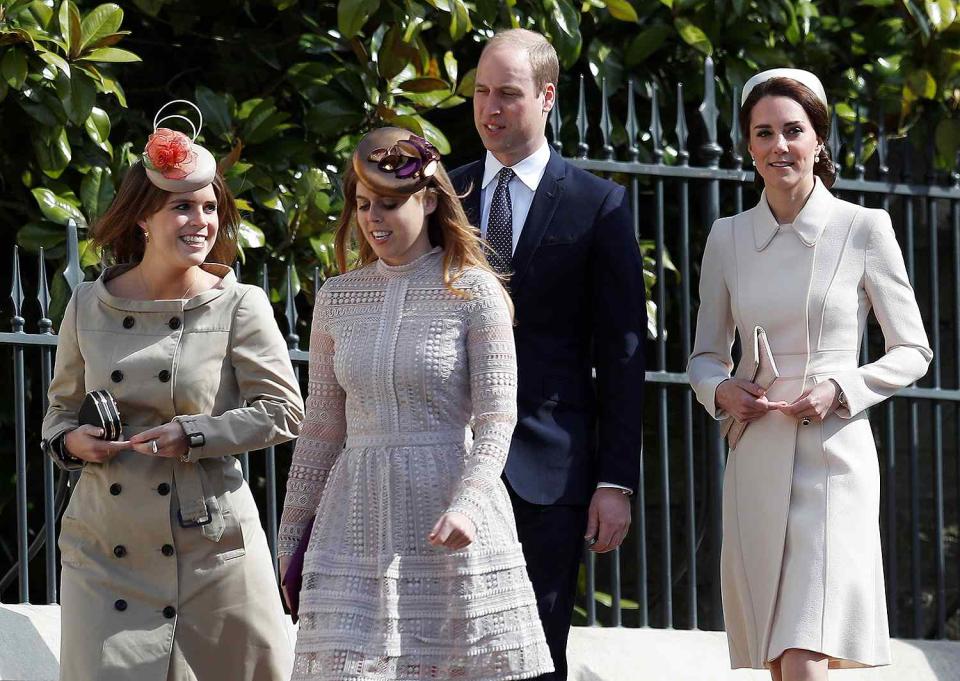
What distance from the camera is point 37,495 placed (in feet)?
19.4

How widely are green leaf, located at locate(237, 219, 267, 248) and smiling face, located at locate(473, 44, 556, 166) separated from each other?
1.54m

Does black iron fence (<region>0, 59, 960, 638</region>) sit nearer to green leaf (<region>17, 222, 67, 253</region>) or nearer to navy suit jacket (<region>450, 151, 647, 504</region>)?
green leaf (<region>17, 222, 67, 253</region>)

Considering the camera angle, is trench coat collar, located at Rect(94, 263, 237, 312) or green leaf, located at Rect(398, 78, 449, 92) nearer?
trench coat collar, located at Rect(94, 263, 237, 312)

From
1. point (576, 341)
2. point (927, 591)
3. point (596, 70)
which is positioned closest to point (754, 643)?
point (576, 341)

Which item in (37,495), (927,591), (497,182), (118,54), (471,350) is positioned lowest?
(927,591)

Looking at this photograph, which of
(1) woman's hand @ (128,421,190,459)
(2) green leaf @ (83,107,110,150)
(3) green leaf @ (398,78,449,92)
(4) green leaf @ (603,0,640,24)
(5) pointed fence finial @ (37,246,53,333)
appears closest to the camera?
(1) woman's hand @ (128,421,190,459)

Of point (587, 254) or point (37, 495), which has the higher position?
point (587, 254)

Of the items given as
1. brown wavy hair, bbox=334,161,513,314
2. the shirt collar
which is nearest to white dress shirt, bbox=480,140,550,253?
the shirt collar

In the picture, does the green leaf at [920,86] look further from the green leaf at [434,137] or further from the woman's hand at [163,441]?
the woman's hand at [163,441]

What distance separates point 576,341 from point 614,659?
1.70 m

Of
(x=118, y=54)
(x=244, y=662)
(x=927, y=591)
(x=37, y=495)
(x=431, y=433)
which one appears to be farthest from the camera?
(x=927, y=591)

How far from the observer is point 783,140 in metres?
4.16

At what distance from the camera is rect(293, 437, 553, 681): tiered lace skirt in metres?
3.29

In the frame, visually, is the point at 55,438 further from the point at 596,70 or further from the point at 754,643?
the point at 596,70
